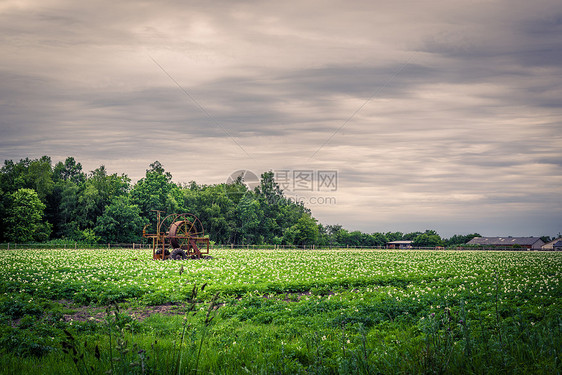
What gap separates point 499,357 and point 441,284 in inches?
584

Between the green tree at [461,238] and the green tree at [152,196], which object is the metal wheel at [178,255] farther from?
the green tree at [461,238]

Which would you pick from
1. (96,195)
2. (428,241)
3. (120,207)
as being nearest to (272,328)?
(120,207)

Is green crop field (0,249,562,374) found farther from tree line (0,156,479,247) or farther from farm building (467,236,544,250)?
farm building (467,236,544,250)

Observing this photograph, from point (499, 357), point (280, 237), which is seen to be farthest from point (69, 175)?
point (499, 357)

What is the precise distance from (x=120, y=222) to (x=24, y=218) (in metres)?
16.9

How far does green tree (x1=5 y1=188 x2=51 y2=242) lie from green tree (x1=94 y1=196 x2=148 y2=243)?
34.7 feet

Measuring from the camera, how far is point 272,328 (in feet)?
35.8

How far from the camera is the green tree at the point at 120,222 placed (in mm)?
79562

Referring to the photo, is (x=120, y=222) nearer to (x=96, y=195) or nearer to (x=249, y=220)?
(x=96, y=195)

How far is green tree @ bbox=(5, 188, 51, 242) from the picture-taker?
72.7 metres

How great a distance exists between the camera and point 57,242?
73438mm

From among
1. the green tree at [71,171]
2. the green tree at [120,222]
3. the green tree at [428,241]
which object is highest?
the green tree at [71,171]

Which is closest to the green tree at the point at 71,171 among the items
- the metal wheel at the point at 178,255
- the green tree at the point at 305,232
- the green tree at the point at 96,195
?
the green tree at the point at 96,195

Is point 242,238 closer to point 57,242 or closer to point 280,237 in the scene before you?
point 280,237
